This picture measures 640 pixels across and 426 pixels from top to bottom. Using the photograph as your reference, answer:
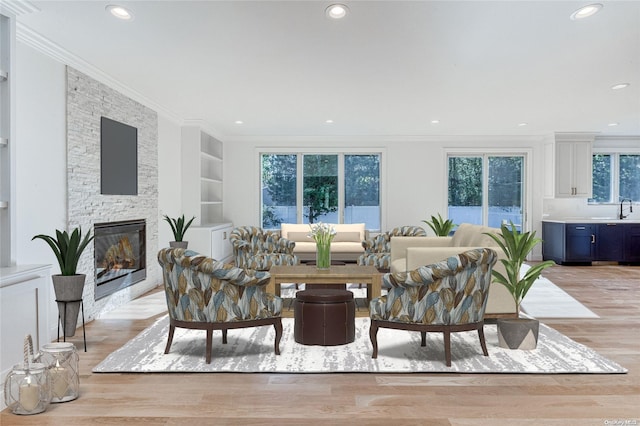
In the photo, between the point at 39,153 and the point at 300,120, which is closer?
the point at 39,153

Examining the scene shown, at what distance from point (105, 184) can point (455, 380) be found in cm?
393

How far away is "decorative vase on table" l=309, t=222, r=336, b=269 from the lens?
491cm

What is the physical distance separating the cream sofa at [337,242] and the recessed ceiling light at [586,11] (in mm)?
4579

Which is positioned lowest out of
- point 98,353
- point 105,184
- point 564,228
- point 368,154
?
point 98,353

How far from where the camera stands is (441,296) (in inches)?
134

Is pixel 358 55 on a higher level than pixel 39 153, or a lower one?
higher

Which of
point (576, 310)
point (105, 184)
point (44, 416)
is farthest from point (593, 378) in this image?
point (105, 184)

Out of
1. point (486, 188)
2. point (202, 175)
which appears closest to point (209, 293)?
point (202, 175)

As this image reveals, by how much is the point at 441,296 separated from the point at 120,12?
292cm

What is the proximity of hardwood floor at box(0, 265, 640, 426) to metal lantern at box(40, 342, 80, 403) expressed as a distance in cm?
6

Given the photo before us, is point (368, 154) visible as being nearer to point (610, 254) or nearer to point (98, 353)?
point (610, 254)

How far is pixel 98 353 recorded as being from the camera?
3.74 m

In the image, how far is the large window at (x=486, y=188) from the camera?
9.84 m

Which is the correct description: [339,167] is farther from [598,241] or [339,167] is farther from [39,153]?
[39,153]
